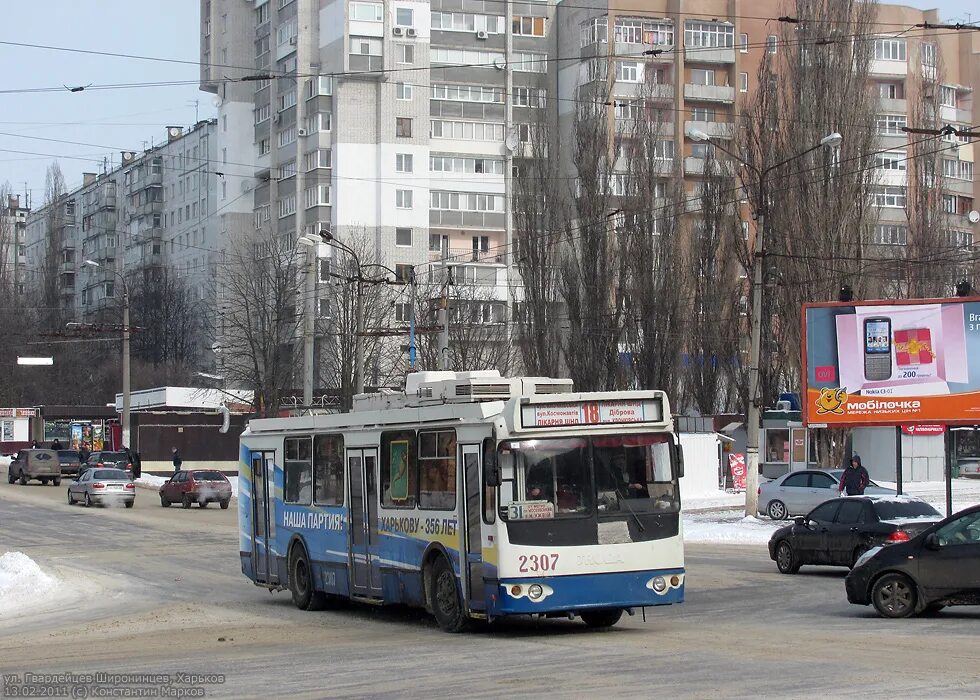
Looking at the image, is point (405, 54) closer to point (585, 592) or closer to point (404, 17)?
point (404, 17)

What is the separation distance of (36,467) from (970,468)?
128 ft

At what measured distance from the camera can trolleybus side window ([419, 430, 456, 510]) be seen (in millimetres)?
15133

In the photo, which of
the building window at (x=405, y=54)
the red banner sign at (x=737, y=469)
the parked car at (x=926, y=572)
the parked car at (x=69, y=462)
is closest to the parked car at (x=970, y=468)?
the red banner sign at (x=737, y=469)

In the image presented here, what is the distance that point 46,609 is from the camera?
20.8 metres

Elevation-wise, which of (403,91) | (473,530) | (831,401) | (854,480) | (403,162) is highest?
(403,91)

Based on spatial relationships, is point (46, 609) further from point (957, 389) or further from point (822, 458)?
point (822, 458)

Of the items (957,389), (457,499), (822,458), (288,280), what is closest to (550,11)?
(288,280)

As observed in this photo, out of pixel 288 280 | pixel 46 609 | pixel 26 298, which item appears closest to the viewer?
pixel 46 609

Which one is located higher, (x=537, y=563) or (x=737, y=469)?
(x=537, y=563)

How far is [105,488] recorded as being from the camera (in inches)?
1842

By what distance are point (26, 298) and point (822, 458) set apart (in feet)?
250

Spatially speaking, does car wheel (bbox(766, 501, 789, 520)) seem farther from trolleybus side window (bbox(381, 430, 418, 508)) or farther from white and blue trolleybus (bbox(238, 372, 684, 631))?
trolleybus side window (bbox(381, 430, 418, 508))

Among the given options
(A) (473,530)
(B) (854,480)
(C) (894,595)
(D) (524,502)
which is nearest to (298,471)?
(A) (473,530)

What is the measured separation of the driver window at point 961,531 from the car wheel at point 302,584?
26.2 ft
